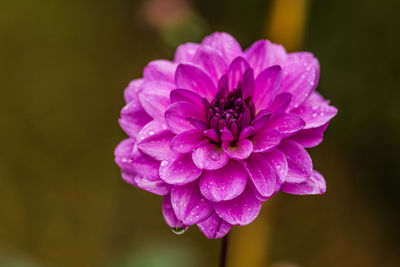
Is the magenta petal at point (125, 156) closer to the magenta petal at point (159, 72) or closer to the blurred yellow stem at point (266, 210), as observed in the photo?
the magenta petal at point (159, 72)

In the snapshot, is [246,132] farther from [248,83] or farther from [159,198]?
[159,198]

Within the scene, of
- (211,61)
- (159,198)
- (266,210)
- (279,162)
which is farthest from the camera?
(159,198)

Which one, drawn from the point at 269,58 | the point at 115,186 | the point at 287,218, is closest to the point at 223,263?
the point at 269,58

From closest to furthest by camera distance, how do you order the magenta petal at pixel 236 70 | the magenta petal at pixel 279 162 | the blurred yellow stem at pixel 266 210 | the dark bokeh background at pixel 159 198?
the magenta petal at pixel 279 162, the magenta petal at pixel 236 70, the blurred yellow stem at pixel 266 210, the dark bokeh background at pixel 159 198

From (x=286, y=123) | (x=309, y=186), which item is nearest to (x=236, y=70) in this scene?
(x=286, y=123)

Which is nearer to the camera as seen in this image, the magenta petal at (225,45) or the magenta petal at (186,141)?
the magenta petal at (186,141)

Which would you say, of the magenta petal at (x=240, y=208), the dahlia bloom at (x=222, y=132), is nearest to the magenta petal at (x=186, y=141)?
the dahlia bloom at (x=222, y=132)

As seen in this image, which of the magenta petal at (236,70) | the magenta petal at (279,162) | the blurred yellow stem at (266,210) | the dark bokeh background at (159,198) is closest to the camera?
the magenta petal at (279,162)
